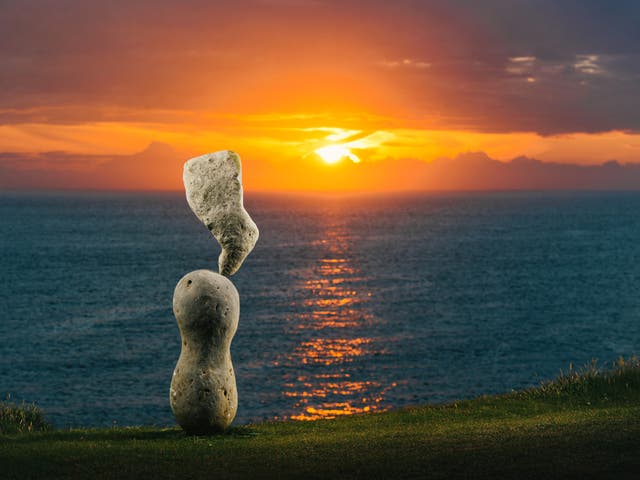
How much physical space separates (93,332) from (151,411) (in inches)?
892

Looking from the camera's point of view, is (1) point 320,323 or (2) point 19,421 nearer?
(2) point 19,421

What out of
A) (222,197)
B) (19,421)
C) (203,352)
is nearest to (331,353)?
(19,421)

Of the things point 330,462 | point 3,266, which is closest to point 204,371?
point 330,462

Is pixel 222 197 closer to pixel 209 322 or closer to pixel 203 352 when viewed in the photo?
pixel 209 322

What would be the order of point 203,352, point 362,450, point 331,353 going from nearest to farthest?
point 362,450 → point 203,352 → point 331,353

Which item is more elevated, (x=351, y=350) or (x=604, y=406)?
(x=604, y=406)

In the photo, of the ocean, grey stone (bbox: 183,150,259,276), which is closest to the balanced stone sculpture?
grey stone (bbox: 183,150,259,276)

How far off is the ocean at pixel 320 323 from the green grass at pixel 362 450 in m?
24.4

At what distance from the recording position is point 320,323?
71.4 m

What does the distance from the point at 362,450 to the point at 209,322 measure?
4841 millimetres

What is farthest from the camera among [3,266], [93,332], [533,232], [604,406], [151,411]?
[533,232]

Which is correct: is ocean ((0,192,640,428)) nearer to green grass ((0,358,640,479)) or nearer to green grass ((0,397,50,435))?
green grass ((0,397,50,435))

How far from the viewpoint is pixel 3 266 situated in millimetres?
107312

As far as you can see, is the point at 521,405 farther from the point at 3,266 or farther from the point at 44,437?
the point at 3,266
